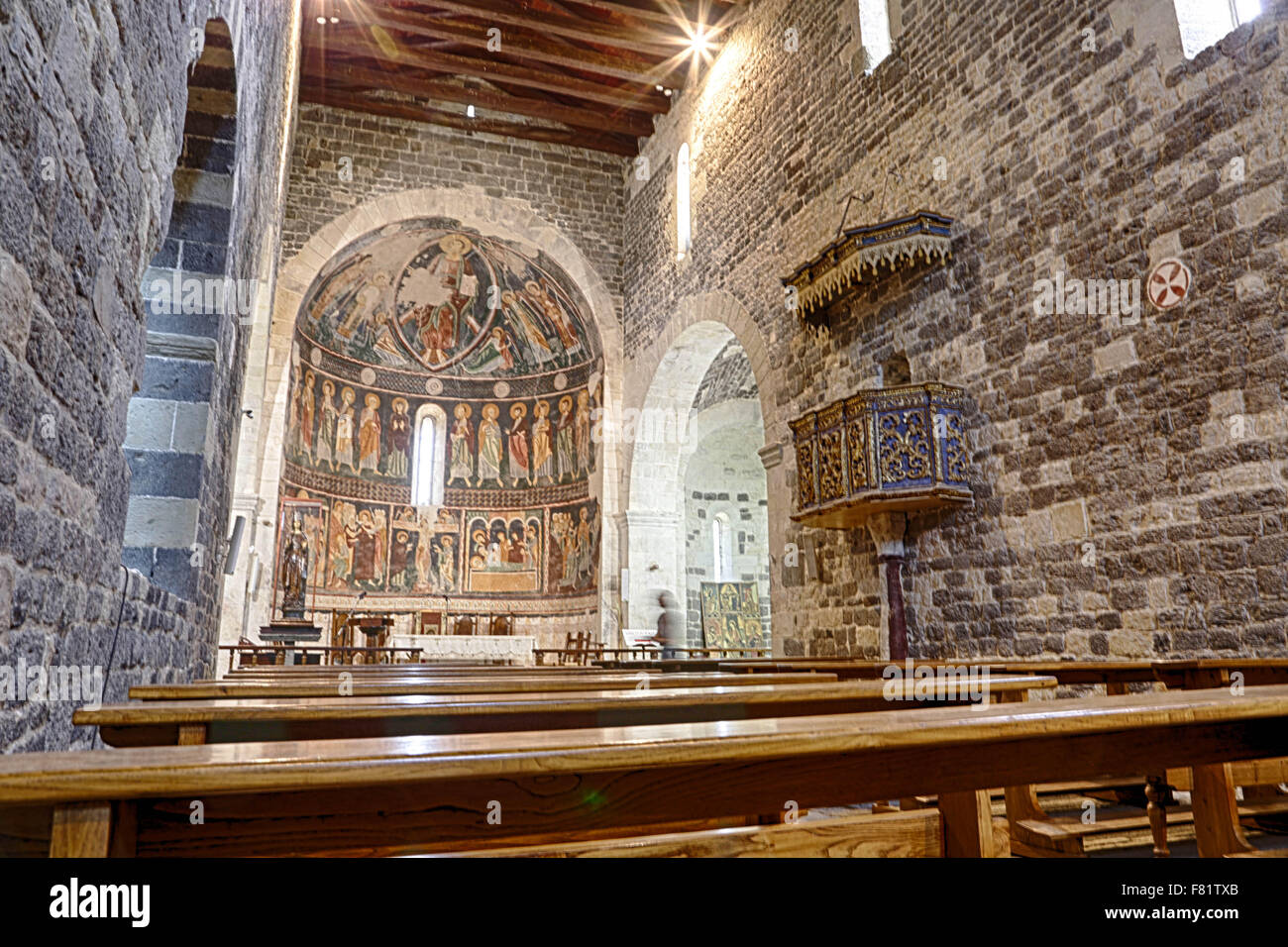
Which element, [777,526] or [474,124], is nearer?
[777,526]

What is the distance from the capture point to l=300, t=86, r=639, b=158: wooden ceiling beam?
13172 mm

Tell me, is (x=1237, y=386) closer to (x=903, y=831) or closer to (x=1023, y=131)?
(x=1023, y=131)

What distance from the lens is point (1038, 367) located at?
6.23 meters

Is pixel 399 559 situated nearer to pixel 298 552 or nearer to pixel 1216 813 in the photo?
pixel 298 552

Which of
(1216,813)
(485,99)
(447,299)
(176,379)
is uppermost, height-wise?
(485,99)

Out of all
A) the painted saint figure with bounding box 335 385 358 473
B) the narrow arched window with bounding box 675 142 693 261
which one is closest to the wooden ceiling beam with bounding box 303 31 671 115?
the narrow arched window with bounding box 675 142 693 261

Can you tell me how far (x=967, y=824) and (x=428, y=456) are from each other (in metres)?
14.7

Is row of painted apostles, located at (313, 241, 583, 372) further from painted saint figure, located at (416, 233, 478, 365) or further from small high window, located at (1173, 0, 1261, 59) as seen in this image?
small high window, located at (1173, 0, 1261, 59)

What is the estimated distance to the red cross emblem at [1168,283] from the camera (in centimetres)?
522

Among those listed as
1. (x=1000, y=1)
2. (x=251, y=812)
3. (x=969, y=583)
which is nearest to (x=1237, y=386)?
(x=969, y=583)

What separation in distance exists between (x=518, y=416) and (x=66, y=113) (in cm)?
1396

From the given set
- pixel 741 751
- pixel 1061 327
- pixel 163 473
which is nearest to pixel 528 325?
pixel 1061 327

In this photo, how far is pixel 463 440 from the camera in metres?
15.7

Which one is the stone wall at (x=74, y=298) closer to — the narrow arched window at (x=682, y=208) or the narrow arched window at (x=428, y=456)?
the narrow arched window at (x=682, y=208)
